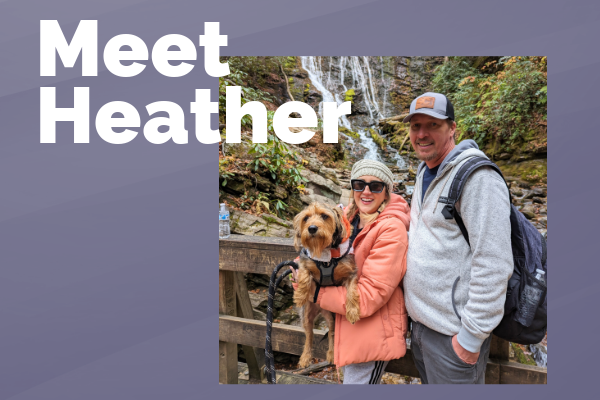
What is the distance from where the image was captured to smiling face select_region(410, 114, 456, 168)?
2164 mm

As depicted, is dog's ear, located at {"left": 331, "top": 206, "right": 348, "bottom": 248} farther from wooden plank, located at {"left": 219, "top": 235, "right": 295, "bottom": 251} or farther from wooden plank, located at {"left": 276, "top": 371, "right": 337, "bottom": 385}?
wooden plank, located at {"left": 276, "top": 371, "right": 337, "bottom": 385}

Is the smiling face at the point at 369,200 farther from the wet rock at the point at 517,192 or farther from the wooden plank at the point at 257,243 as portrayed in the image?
the wet rock at the point at 517,192

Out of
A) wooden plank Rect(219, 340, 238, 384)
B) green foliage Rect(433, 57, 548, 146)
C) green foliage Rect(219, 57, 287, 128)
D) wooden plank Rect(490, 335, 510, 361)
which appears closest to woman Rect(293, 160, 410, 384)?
wooden plank Rect(490, 335, 510, 361)

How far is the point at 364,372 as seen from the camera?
2.41 m

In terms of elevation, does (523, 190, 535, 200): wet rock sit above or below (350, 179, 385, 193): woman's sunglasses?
below

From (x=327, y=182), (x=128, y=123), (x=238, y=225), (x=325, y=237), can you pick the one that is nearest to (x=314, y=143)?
(x=327, y=182)

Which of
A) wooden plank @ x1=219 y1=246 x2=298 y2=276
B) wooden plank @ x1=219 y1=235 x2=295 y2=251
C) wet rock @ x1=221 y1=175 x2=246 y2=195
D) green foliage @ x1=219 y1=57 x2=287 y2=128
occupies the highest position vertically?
green foliage @ x1=219 y1=57 x2=287 y2=128

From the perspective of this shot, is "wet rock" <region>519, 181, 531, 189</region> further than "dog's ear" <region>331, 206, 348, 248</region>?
Yes

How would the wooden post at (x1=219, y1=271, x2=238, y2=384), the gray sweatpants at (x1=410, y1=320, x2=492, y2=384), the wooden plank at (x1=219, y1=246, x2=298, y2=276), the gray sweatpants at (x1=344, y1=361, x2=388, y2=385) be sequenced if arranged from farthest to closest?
the wooden post at (x1=219, y1=271, x2=238, y2=384) → the wooden plank at (x1=219, y1=246, x2=298, y2=276) → the gray sweatpants at (x1=344, y1=361, x2=388, y2=385) → the gray sweatpants at (x1=410, y1=320, x2=492, y2=384)

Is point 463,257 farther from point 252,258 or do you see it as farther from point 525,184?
point 525,184

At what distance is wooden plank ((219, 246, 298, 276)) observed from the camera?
3.00 meters

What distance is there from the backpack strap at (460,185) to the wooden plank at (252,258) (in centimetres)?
136

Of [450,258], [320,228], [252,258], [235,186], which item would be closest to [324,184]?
[235,186]

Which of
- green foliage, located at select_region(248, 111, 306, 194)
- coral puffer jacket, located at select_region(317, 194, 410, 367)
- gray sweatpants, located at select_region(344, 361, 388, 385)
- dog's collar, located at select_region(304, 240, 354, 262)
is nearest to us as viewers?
coral puffer jacket, located at select_region(317, 194, 410, 367)
